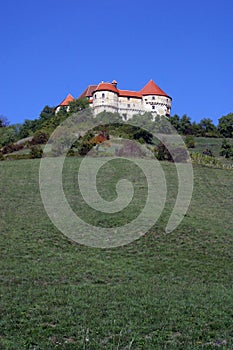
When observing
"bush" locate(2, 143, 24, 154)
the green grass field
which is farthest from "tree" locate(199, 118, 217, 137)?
the green grass field

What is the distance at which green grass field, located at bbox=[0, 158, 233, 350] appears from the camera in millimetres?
9117

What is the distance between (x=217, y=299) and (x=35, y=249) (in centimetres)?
863

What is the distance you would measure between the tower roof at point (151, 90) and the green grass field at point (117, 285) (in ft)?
329

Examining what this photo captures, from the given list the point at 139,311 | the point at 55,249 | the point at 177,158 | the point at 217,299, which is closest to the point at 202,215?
the point at 55,249

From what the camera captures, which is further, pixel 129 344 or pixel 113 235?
pixel 113 235

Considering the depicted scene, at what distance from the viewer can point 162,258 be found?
1831cm

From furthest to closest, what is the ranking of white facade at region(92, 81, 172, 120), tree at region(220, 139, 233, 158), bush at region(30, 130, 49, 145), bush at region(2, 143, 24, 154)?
white facade at region(92, 81, 172, 120) < tree at region(220, 139, 233, 158) < bush at region(30, 130, 49, 145) < bush at region(2, 143, 24, 154)

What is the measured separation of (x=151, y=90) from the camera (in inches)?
4985

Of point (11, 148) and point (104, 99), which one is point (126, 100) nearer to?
point (104, 99)

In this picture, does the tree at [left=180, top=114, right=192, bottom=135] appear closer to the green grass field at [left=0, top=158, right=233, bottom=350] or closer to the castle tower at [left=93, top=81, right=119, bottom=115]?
the castle tower at [left=93, top=81, right=119, bottom=115]

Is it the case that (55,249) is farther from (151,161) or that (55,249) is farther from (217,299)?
(151,161)

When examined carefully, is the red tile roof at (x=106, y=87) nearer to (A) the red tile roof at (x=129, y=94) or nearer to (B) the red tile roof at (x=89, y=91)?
(A) the red tile roof at (x=129, y=94)

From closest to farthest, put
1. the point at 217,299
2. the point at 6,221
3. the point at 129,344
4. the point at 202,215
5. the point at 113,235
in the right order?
the point at 129,344 → the point at 217,299 → the point at 113,235 → the point at 6,221 → the point at 202,215

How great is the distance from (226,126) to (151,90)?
31.8 m
